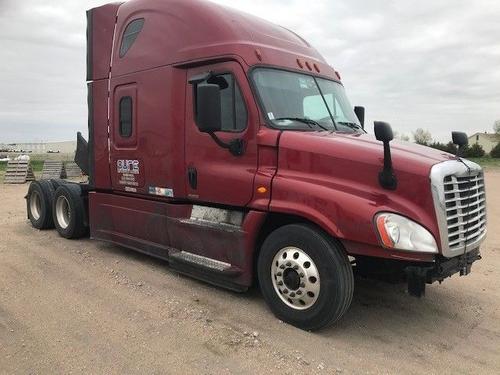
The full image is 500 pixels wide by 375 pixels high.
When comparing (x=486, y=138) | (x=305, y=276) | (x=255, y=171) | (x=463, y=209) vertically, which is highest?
(x=486, y=138)

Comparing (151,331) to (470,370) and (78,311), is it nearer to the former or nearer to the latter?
(78,311)

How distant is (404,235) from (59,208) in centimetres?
664

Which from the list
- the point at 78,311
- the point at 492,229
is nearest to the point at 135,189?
the point at 78,311

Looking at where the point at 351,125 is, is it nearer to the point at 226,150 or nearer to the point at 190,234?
the point at 226,150

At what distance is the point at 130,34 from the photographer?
6754 mm

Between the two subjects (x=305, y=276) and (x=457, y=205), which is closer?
(x=457, y=205)

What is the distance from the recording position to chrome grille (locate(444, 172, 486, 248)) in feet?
13.9

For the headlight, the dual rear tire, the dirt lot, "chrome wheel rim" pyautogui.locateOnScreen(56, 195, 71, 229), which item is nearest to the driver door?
the dirt lot

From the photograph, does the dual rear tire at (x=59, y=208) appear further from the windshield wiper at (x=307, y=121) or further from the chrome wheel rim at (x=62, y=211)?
the windshield wiper at (x=307, y=121)

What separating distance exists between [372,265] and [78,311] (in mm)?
2977

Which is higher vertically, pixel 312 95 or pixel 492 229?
pixel 312 95

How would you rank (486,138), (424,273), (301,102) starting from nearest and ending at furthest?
(424,273), (301,102), (486,138)

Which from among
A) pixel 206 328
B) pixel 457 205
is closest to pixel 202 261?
pixel 206 328

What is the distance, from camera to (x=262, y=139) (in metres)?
5.03
